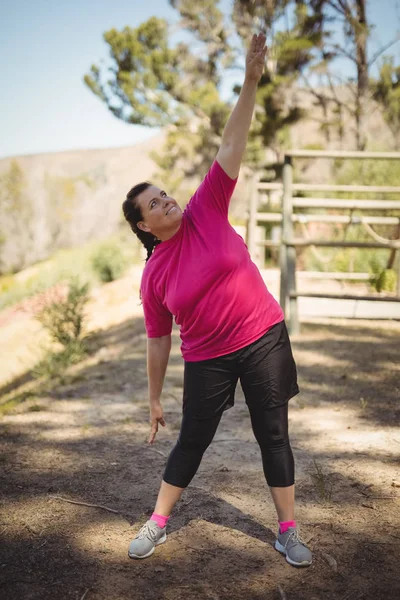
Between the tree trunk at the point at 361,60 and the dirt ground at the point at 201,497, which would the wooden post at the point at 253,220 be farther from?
the tree trunk at the point at 361,60

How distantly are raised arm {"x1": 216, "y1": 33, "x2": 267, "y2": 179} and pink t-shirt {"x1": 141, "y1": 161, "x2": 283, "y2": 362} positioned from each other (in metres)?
0.05

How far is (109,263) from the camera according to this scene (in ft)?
55.1

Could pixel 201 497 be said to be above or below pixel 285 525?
below

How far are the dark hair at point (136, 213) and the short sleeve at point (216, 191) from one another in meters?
0.20

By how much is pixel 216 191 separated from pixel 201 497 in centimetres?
142

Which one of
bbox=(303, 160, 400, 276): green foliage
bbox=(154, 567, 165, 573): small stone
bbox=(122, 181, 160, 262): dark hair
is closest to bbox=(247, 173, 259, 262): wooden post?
bbox=(303, 160, 400, 276): green foliage

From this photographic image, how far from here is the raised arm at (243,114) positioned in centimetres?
214

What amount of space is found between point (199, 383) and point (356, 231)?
8247 mm

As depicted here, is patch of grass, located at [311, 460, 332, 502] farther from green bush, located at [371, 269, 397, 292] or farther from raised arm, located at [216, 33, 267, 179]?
green bush, located at [371, 269, 397, 292]

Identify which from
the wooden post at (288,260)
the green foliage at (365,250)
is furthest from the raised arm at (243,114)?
the green foliage at (365,250)

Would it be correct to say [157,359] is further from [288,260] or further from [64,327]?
[64,327]

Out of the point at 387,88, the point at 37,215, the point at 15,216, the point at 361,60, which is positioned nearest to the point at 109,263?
the point at 361,60

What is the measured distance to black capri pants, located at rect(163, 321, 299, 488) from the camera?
2.19m

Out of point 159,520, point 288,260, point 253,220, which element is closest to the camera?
point 159,520
